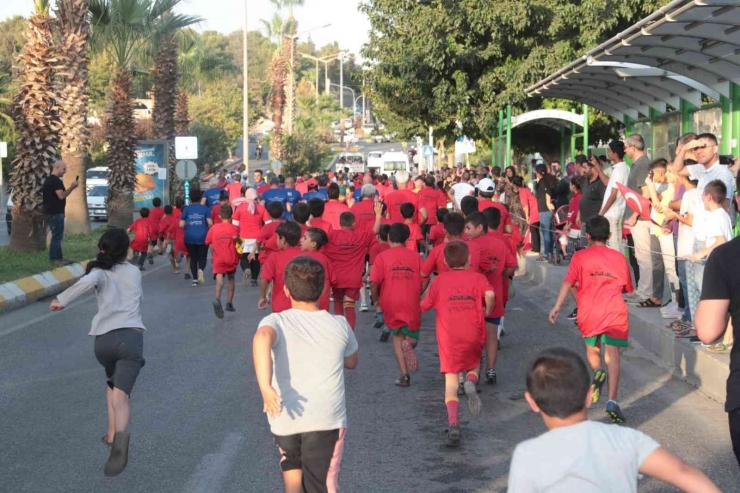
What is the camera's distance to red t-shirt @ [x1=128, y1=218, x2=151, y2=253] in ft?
65.5

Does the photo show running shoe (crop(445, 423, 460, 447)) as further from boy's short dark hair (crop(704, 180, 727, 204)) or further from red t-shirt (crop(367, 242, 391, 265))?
red t-shirt (crop(367, 242, 391, 265))

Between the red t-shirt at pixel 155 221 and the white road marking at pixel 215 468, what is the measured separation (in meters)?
13.4

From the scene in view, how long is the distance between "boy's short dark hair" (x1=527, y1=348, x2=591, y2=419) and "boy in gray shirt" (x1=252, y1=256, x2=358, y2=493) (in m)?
1.66

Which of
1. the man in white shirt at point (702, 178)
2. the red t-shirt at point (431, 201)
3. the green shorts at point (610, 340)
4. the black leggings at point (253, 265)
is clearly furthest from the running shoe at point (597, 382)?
the red t-shirt at point (431, 201)

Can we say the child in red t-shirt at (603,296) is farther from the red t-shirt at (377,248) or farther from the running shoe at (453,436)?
the red t-shirt at (377,248)

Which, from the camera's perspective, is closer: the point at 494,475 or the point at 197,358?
the point at 494,475

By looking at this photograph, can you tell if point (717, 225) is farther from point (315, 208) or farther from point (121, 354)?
point (121, 354)

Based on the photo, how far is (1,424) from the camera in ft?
26.0

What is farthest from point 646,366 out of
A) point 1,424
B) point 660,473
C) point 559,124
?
point 559,124

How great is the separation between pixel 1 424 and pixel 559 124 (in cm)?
2241

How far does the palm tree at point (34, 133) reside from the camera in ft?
69.4

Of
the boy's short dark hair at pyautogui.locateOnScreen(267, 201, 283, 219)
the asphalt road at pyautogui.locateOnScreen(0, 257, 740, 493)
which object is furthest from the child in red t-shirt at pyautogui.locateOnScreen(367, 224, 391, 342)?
the boy's short dark hair at pyautogui.locateOnScreen(267, 201, 283, 219)

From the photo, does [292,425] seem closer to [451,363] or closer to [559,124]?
[451,363]

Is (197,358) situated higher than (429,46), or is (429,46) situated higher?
(429,46)
